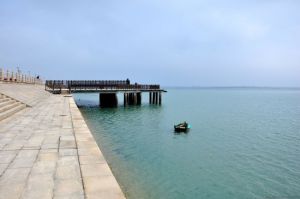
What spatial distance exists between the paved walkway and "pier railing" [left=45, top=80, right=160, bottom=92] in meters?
37.7

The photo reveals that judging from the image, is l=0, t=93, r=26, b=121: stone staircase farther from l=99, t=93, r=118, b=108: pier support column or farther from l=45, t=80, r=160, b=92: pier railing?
l=99, t=93, r=118, b=108: pier support column

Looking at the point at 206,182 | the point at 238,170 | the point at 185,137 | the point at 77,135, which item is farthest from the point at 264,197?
the point at 185,137

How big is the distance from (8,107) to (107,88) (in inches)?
1310

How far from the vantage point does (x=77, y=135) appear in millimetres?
10523

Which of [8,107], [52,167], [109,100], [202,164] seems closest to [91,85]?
[109,100]

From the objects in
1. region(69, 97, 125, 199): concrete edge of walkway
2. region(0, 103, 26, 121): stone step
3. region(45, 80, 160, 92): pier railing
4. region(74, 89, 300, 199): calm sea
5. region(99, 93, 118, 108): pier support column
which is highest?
region(45, 80, 160, 92): pier railing

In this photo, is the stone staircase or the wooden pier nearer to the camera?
the stone staircase

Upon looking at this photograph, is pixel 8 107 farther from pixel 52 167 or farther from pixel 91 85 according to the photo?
pixel 91 85

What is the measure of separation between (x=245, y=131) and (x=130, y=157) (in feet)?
47.2

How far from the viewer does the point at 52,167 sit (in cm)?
672

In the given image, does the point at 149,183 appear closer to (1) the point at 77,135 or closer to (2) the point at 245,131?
(1) the point at 77,135

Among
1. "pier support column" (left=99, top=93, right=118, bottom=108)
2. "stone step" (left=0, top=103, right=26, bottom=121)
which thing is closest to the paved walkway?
"stone step" (left=0, top=103, right=26, bottom=121)

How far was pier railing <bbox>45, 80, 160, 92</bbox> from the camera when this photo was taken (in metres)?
48.4

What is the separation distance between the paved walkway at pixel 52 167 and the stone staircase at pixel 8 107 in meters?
4.16
